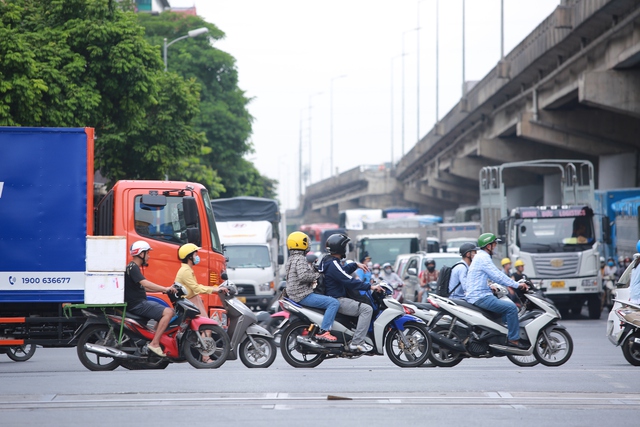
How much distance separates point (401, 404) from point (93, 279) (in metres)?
5.05

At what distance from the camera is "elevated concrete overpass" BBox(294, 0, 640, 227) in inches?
1109

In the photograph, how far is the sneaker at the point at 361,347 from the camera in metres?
13.0

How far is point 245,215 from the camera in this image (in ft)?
108

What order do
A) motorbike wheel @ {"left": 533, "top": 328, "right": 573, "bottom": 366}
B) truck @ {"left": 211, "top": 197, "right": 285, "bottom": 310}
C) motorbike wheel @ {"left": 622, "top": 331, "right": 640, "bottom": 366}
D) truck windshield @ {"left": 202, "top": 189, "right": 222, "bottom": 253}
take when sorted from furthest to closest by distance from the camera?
truck @ {"left": 211, "top": 197, "right": 285, "bottom": 310}, truck windshield @ {"left": 202, "top": 189, "right": 222, "bottom": 253}, motorbike wheel @ {"left": 622, "top": 331, "right": 640, "bottom": 366}, motorbike wheel @ {"left": 533, "top": 328, "right": 573, "bottom": 366}

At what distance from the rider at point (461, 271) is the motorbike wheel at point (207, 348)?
3.52 meters

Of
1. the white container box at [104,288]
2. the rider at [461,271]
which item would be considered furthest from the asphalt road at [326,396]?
the rider at [461,271]

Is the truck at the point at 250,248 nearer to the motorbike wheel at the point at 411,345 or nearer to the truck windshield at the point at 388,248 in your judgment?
the truck windshield at the point at 388,248

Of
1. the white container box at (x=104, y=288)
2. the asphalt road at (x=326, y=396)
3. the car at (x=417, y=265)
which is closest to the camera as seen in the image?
the asphalt road at (x=326, y=396)

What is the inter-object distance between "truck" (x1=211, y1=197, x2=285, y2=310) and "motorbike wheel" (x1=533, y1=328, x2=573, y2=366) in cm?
1596

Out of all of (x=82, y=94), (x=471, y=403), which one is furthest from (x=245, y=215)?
(x=471, y=403)

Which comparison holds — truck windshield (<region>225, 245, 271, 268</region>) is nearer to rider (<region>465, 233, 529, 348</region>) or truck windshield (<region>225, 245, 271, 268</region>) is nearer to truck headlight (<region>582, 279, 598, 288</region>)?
truck headlight (<region>582, 279, 598, 288</region>)

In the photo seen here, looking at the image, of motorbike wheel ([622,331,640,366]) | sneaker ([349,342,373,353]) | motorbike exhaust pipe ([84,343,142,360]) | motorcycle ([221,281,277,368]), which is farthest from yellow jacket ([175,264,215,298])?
motorbike wheel ([622,331,640,366])

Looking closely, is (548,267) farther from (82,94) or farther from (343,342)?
(343,342)

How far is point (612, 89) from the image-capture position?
2903cm
